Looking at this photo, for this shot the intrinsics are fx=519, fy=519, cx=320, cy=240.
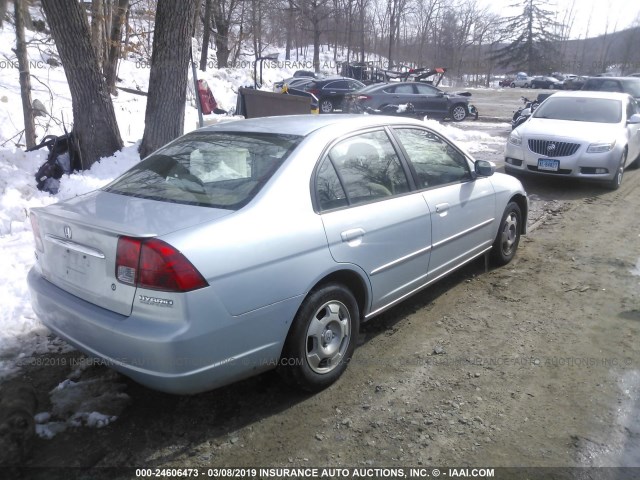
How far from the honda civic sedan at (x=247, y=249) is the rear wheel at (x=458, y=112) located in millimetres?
16490

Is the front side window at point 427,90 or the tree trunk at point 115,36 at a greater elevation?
the tree trunk at point 115,36

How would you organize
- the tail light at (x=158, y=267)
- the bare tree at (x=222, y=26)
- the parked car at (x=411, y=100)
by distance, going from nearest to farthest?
the tail light at (x=158, y=267), the parked car at (x=411, y=100), the bare tree at (x=222, y=26)

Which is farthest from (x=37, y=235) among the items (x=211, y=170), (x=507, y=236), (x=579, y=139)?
(x=579, y=139)

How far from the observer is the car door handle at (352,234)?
313cm

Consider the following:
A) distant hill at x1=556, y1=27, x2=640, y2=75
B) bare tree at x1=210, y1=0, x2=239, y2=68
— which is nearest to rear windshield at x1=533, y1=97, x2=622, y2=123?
bare tree at x1=210, y1=0, x2=239, y2=68

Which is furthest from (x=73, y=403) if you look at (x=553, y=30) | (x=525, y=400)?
(x=553, y=30)

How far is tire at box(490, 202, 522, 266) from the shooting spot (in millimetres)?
5055

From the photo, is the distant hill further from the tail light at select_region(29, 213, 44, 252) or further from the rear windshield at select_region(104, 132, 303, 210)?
the tail light at select_region(29, 213, 44, 252)

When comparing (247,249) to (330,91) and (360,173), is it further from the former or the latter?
(330,91)

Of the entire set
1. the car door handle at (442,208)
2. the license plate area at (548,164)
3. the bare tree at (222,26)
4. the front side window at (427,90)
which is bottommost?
the license plate area at (548,164)

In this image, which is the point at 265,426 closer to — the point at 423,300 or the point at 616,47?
the point at 423,300

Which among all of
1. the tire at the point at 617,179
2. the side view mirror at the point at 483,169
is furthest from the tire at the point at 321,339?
the tire at the point at 617,179

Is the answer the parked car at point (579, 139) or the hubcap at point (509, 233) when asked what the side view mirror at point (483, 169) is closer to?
the hubcap at point (509, 233)

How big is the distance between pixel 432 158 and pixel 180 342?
2638mm
